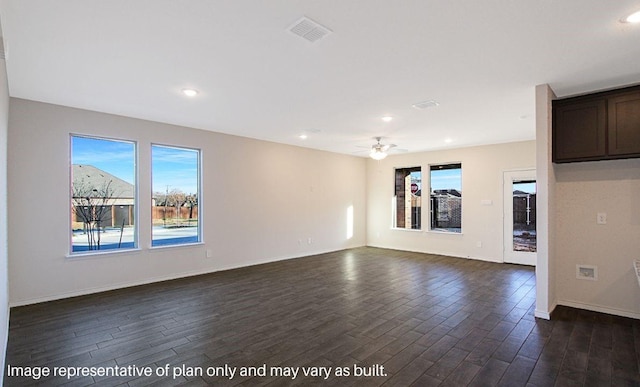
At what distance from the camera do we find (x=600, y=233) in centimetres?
378

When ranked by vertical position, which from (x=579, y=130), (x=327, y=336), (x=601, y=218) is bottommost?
(x=327, y=336)

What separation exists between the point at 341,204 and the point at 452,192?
285 cm

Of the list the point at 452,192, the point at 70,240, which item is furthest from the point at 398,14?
the point at 452,192

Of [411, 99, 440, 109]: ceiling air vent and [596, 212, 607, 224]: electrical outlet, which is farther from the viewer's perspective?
[411, 99, 440, 109]: ceiling air vent

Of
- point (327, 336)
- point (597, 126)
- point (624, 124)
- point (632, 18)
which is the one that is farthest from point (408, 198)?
point (632, 18)

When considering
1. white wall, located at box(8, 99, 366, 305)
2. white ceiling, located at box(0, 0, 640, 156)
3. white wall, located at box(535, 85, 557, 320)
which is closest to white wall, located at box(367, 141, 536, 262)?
white wall, located at box(8, 99, 366, 305)

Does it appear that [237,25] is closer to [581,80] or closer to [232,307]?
[232,307]

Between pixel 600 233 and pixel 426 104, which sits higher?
pixel 426 104

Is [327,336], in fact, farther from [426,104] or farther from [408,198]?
[408,198]

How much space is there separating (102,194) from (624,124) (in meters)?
6.85

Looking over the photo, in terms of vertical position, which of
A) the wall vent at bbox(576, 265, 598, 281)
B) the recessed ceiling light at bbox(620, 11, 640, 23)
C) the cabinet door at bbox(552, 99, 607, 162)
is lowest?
the wall vent at bbox(576, 265, 598, 281)

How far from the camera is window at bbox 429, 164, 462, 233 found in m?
7.74

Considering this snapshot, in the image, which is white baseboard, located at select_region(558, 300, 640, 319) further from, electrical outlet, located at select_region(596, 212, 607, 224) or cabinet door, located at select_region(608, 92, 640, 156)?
cabinet door, located at select_region(608, 92, 640, 156)

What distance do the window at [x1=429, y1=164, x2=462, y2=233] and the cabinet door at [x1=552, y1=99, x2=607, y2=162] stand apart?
154 inches
